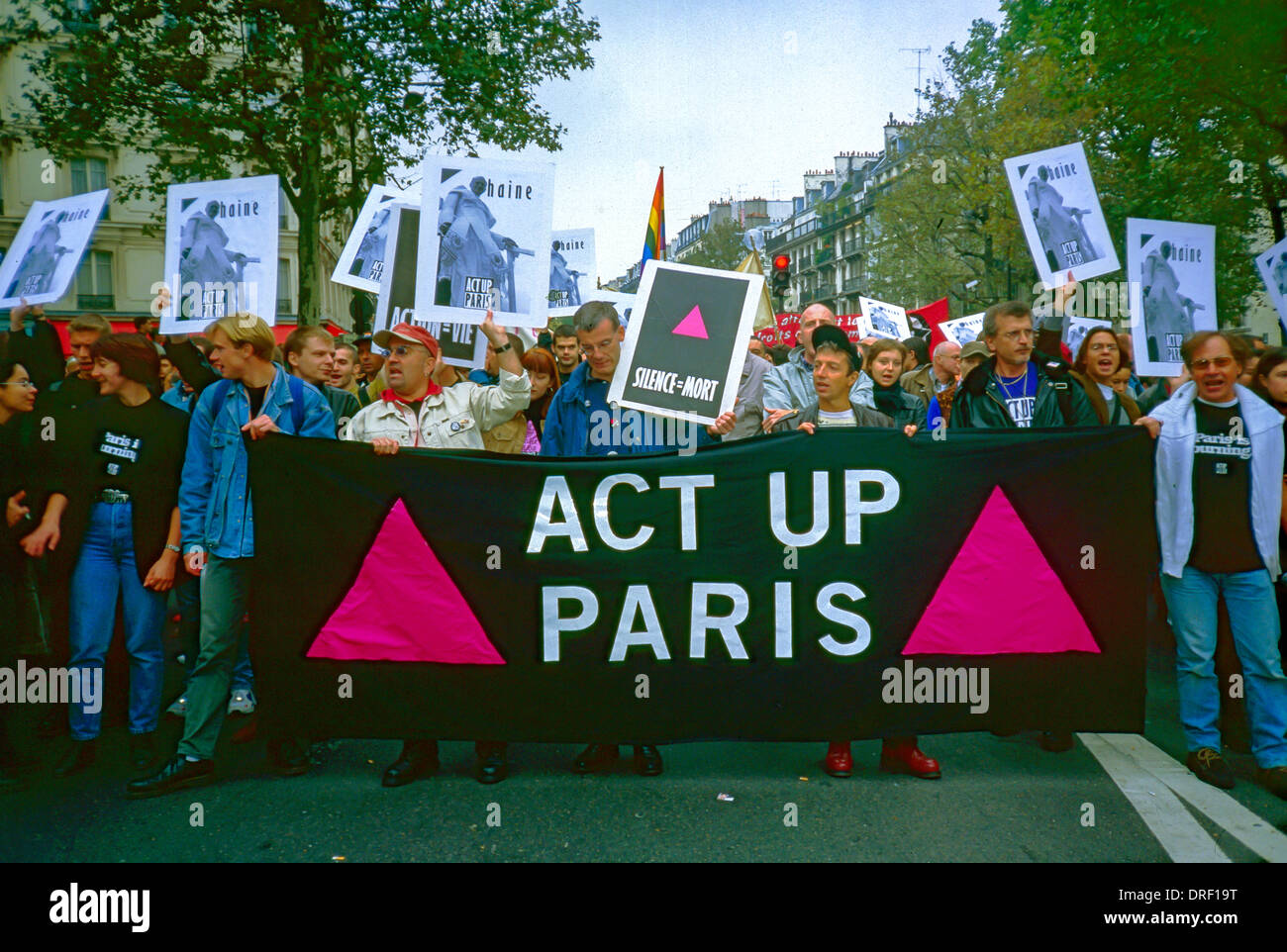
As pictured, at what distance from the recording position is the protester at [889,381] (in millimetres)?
5633

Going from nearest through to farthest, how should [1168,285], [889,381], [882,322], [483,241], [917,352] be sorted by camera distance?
1. [483,241]
2. [889,381]
3. [1168,285]
4. [917,352]
5. [882,322]

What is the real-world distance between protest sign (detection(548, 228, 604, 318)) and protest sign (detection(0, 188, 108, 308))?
13.7 feet

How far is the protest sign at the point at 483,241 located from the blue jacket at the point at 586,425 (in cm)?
41

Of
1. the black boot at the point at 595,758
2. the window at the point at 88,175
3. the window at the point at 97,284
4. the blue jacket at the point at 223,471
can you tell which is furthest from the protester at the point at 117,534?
the window at the point at 97,284

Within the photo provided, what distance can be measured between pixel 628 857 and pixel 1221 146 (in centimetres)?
1873

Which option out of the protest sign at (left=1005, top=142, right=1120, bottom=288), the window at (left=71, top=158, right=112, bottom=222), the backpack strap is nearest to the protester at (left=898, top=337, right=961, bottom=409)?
the protest sign at (left=1005, top=142, right=1120, bottom=288)

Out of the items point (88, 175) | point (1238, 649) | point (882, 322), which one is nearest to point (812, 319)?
point (1238, 649)

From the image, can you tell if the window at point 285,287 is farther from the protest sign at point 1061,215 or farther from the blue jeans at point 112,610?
the blue jeans at point 112,610

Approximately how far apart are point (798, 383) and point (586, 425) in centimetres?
150

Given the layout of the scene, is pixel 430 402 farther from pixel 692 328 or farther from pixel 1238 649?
pixel 1238 649

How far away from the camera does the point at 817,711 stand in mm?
4656

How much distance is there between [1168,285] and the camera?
684 cm

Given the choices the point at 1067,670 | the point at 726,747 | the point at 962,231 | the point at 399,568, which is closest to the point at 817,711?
the point at 726,747

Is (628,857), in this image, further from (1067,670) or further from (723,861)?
(1067,670)
